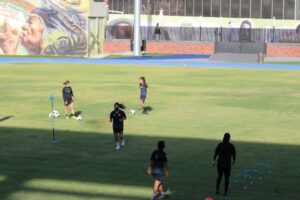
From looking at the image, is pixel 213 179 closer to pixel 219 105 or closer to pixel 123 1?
pixel 219 105

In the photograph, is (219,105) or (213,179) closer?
(213,179)

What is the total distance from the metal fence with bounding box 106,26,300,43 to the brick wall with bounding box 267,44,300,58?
691 cm

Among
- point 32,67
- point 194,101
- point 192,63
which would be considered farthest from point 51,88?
point 192,63

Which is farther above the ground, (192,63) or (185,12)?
(185,12)

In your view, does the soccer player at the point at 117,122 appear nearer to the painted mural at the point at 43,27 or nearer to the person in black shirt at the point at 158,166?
the person in black shirt at the point at 158,166

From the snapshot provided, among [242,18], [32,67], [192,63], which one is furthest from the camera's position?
[242,18]

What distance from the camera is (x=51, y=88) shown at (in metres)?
40.4

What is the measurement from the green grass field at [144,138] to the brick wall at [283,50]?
32419 millimetres

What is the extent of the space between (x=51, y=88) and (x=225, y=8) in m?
54.0

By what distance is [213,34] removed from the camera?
86.8 metres

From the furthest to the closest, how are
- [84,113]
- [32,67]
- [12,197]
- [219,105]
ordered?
[32,67] < [219,105] < [84,113] < [12,197]

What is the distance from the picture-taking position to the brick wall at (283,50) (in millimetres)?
76931

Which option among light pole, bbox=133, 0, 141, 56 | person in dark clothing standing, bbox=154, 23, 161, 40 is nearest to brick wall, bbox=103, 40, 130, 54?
light pole, bbox=133, 0, 141, 56

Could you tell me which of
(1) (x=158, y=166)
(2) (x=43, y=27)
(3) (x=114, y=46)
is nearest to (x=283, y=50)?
(3) (x=114, y=46)
